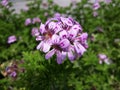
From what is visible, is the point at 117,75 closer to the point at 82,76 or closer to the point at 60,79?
the point at 82,76

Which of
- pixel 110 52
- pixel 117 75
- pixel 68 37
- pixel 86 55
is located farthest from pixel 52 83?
pixel 110 52

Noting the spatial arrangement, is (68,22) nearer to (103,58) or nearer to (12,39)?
(103,58)

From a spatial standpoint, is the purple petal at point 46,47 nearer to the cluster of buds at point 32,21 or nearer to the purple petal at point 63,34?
the purple petal at point 63,34

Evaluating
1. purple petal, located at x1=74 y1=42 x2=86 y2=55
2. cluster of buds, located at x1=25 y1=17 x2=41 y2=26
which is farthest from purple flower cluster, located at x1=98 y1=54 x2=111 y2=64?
purple petal, located at x1=74 y1=42 x2=86 y2=55

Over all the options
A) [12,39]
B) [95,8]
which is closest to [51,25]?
[12,39]

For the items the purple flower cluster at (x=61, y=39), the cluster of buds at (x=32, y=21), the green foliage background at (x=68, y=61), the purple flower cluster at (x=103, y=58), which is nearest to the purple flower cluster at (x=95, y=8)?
the green foliage background at (x=68, y=61)
